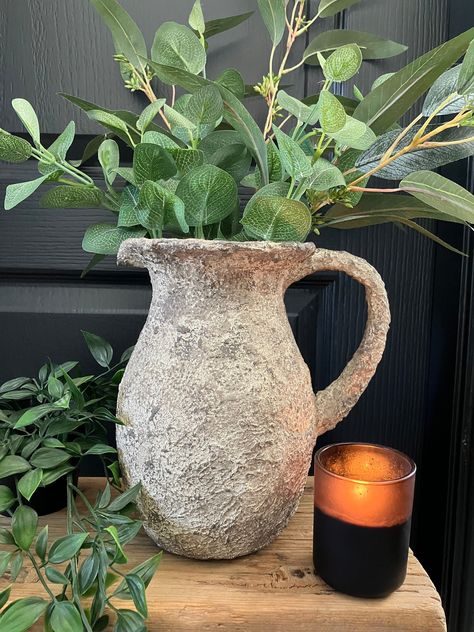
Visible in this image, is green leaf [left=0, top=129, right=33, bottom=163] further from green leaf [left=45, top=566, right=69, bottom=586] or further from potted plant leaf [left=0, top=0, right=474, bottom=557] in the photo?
green leaf [left=45, top=566, right=69, bottom=586]

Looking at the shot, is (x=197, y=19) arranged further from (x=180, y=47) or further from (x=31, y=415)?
(x=31, y=415)

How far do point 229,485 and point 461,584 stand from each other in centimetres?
40

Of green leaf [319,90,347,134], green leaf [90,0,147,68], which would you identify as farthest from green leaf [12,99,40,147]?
green leaf [319,90,347,134]

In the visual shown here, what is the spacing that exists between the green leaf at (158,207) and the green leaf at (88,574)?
233 millimetres

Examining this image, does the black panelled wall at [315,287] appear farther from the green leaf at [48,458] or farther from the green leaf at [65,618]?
the green leaf at [65,618]

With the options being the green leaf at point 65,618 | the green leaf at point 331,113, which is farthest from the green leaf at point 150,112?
the green leaf at point 65,618

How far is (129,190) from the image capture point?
16.3 inches

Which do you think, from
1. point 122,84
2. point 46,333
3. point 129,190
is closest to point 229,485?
point 129,190

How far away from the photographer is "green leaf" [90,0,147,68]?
47 cm

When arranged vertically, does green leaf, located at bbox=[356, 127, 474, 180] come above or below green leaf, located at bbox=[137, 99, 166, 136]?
below

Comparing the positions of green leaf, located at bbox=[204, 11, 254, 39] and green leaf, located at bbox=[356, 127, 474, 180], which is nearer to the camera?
green leaf, located at bbox=[356, 127, 474, 180]

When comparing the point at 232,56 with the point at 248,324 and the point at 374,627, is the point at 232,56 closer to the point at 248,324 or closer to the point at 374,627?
the point at 248,324

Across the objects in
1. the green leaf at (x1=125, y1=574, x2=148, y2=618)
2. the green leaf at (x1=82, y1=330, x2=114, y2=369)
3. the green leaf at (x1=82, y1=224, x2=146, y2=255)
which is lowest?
the green leaf at (x1=125, y1=574, x2=148, y2=618)

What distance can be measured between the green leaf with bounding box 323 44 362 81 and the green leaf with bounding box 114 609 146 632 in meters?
0.39
